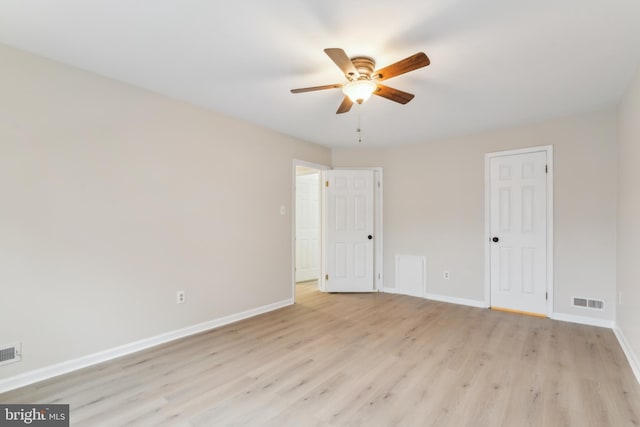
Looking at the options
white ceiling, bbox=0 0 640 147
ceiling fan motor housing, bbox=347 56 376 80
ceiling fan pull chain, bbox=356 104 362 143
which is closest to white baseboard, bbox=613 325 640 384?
white ceiling, bbox=0 0 640 147

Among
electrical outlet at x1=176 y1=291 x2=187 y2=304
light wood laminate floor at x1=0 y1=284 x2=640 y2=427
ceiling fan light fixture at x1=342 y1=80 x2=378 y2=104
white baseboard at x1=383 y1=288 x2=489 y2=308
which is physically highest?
ceiling fan light fixture at x1=342 y1=80 x2=378 y2=104

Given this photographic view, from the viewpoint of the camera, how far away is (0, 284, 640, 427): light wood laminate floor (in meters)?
1.89

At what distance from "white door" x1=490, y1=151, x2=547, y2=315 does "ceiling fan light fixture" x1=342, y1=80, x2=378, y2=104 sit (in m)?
2.68

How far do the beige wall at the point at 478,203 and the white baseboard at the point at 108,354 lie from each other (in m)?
2.72

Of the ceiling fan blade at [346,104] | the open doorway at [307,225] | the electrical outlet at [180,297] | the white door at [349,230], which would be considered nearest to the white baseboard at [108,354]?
the electrical outlet at [180,297]

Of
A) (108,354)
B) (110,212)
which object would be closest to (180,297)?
(108,354)

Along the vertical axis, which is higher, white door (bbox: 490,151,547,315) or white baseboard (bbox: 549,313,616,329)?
white door (bbox: 490,151,547,315)

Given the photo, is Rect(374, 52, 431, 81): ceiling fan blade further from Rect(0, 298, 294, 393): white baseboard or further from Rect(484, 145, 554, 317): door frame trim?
Rect(0, 298, 294, 393): white baseboard

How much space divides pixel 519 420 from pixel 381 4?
254 cm

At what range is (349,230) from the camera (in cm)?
507

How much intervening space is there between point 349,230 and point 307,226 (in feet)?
4.45

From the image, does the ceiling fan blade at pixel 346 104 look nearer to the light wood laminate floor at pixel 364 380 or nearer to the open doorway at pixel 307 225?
the light wood laminate floor at pixel 364 380

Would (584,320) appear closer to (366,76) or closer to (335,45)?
(366,76)

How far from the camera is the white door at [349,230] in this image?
16.5ft
